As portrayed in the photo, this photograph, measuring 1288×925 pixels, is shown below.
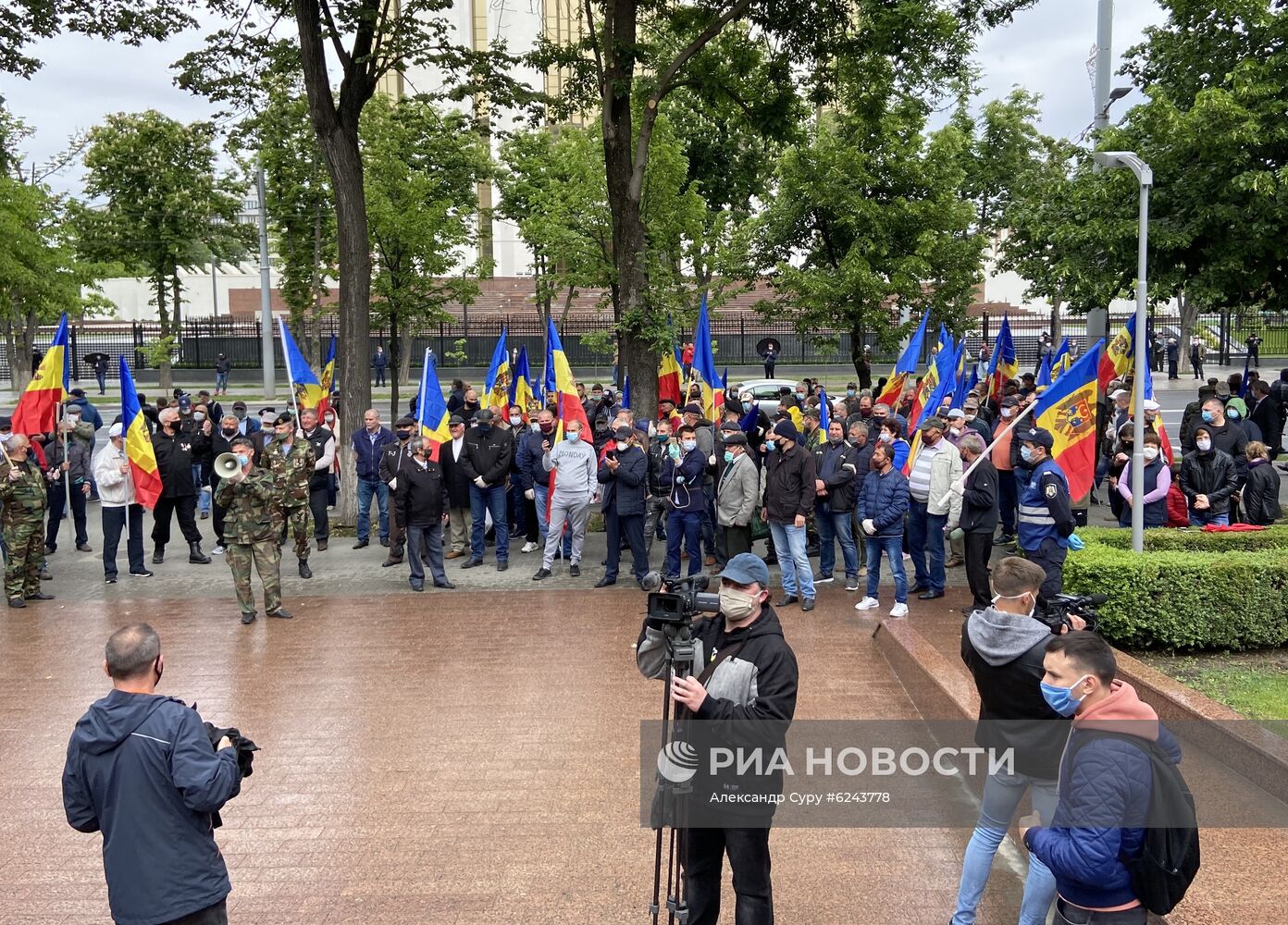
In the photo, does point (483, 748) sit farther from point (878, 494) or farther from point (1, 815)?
point (878, 494)

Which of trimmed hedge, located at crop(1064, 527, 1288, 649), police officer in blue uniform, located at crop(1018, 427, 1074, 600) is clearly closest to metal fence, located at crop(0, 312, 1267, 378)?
police officer in blue uniform, located at crop(1018, 427, 1074, 600)

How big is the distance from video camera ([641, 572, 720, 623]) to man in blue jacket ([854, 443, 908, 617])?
255 inches

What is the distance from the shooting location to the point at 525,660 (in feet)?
32.0

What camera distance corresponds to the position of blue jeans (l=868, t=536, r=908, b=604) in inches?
430

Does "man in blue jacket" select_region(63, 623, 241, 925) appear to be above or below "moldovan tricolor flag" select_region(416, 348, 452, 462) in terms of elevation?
below

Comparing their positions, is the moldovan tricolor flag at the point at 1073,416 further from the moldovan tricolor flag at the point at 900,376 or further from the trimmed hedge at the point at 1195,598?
the moldovan tricolor flag at the point at 900,376

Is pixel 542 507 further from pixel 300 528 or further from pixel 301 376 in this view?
pixel 301 376

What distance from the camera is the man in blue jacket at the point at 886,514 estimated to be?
430 inches

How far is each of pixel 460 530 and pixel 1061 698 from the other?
1069 centimetres

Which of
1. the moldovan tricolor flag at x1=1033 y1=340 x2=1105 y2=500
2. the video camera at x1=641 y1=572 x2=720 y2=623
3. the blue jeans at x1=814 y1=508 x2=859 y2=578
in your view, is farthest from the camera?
the blue jeans at x1=814 y1=508 x2=859 y2=578

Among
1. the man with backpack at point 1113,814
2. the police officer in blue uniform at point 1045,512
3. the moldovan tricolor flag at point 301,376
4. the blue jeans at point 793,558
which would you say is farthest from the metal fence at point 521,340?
the man with backpack at point 1113,814

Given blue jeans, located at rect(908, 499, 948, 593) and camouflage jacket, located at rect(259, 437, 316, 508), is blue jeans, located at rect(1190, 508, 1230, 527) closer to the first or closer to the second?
blue jeans, located at rect(908, 499, 948, 593)

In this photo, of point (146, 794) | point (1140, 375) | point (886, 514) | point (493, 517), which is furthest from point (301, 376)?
point (146, 794)

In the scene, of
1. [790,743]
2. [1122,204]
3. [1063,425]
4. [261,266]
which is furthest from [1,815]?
[261,266]
